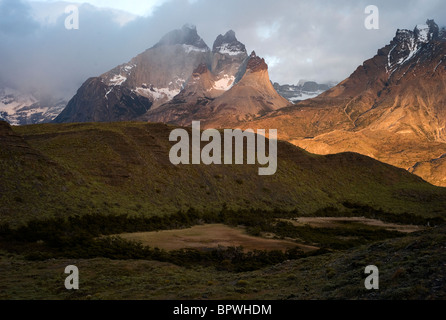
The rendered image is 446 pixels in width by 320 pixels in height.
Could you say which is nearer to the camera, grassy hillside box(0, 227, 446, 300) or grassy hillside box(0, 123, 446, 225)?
grassy hillside box(0, 227, 446, 300)

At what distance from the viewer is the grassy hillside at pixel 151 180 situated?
145 feet

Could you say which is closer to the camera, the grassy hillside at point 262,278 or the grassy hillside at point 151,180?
the grassy hillside at point 262,278

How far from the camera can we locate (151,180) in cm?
5950

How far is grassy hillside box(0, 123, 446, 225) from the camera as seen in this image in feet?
145

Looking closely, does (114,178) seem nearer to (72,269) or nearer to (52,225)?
(52,225)

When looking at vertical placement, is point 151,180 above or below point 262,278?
above

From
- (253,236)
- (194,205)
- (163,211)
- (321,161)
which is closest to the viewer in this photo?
(253,236)

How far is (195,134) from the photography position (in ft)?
269

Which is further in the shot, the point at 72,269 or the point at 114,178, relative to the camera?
the point at 114,178

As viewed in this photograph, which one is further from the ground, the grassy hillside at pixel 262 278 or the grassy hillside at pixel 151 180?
the grassy hillside at pixel 151 180

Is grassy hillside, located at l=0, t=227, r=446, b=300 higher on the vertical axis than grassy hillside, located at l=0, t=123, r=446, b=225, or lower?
lower

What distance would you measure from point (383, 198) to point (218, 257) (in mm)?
62111
